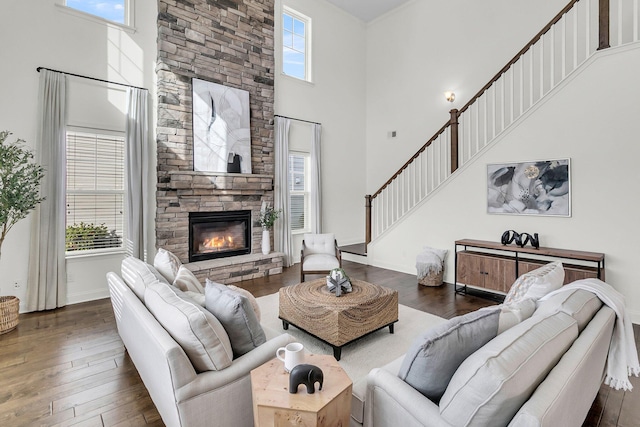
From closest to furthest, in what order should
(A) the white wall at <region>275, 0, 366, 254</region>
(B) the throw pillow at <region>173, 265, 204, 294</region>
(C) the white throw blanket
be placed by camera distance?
1. (C) the white throw blanket
2. (B) the throw pillow at <region>173, 265, 204, 294</region>
3. (A) the white wall at <region>275, 0, 366, 254</region>

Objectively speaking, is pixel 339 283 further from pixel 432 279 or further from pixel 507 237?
pixel 507 237

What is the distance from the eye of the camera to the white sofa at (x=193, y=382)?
58.4 inches

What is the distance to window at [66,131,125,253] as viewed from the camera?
434 cm

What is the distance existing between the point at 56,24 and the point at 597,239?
7377 mm

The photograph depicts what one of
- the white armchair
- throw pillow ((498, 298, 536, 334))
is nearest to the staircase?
the white armchair

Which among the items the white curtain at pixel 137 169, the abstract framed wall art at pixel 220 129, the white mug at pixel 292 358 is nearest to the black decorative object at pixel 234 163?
the abstract framed wall art at pixel 220 129

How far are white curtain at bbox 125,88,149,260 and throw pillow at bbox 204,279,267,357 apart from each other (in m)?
3.43

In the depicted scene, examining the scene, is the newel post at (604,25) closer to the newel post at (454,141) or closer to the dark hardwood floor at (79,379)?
the newel post at (454,141)

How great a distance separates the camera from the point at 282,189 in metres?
6.45

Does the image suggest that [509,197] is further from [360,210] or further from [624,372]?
[360,210]

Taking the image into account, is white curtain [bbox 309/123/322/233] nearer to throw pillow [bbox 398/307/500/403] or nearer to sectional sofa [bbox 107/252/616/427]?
sectional sofa [bbox 107/252/616/427]

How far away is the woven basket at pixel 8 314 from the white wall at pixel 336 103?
175 inches

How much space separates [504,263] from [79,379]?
4.84 metres

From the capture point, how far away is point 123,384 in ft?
8.25
